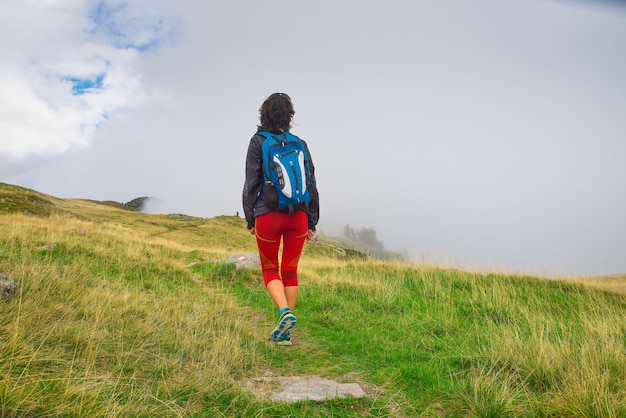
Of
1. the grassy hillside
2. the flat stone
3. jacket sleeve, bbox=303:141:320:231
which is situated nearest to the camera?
the grassy hillside

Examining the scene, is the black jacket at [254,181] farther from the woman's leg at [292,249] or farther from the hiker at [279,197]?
the woman's leg at [292,249]

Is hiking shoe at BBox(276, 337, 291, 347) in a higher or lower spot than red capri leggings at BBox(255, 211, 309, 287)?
lower

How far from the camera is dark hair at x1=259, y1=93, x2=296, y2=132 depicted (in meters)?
5.00

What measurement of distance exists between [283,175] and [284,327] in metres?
1.92

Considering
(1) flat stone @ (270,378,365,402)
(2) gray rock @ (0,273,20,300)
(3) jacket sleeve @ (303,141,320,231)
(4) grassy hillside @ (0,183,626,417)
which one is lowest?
(1) flat stone @ (270,378,365,402)

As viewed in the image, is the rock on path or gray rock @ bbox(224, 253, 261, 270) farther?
gray rock @ bbox(224, 253, 261, 270)

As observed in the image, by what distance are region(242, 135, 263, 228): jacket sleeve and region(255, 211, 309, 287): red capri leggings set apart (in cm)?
23

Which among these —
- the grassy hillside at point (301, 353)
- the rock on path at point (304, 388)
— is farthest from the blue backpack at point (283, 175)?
the rock on path at point (304, 388)

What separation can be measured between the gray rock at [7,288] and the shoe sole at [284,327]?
3041mm

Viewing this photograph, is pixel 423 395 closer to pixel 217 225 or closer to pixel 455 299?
pixel 455 299

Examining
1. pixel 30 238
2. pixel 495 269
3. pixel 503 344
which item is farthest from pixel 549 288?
pixel 30 238

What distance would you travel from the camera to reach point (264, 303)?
7477mm

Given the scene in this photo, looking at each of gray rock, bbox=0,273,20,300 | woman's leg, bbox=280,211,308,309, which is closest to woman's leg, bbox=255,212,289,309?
woman's leg, bbox=280,211,308,309

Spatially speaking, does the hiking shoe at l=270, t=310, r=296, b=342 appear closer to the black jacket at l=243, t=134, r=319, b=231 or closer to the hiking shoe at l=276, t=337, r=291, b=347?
the hiking shoe at l=276, t=337, r=291, b=347
